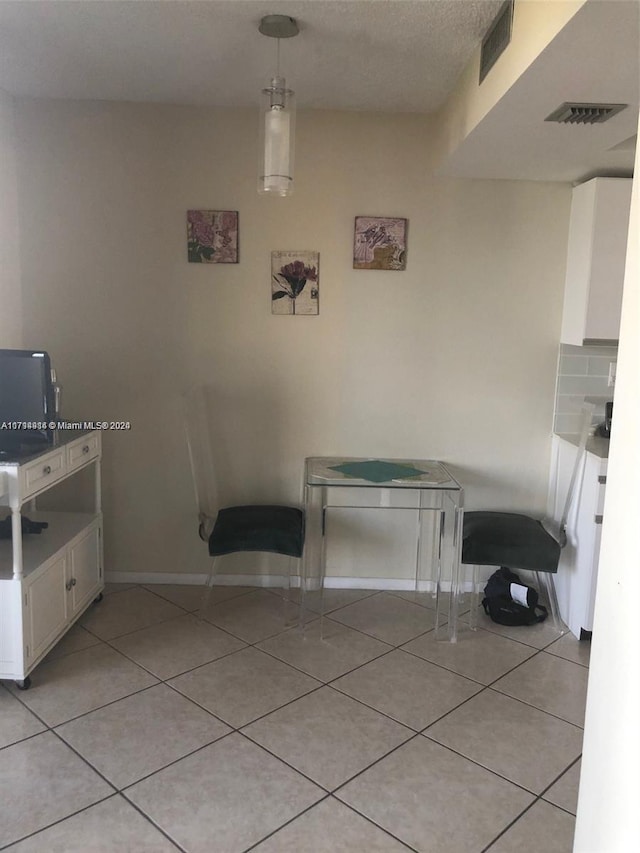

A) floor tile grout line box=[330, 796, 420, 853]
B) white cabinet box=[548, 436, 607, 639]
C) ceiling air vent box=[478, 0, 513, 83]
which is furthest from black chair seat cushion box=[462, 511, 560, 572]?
ceiling air vent box=[478, 0, 513, 83]

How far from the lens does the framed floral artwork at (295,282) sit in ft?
11.1

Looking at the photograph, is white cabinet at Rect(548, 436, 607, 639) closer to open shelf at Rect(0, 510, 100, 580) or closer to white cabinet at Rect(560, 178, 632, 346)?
white cabinet at Rect(560, 178, 632, 346)

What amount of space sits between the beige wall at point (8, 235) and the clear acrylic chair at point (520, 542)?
2.41m

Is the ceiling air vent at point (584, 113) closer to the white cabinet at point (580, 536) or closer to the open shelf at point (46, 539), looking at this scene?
the white cabinet at point (580, 536)

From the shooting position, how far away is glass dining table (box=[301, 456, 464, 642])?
3.07 meters

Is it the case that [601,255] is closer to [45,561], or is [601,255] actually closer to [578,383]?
[578,383]

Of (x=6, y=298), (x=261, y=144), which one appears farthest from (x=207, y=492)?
(x=261, y=144)

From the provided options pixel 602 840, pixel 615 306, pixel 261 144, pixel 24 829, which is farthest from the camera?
pixel 615 306

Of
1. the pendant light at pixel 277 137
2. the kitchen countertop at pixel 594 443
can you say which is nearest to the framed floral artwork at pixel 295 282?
the pendant light at pixel 277 137

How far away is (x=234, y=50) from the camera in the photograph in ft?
8.55

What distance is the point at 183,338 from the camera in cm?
343

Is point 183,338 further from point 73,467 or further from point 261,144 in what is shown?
point 261,144

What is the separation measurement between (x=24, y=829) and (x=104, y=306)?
231 cm

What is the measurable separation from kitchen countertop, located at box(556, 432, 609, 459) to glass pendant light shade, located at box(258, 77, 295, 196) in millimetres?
1767
